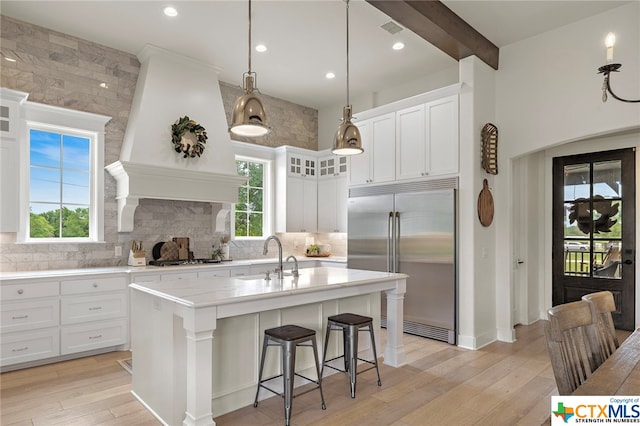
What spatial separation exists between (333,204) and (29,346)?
413 cm

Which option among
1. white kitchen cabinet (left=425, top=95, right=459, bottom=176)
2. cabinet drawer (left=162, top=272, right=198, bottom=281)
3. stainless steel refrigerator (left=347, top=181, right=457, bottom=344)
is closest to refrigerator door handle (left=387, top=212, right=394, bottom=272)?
stainless steel refrigerator (left=347, top=181, right=457, bottom=344)

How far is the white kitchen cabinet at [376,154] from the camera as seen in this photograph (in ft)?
16.7

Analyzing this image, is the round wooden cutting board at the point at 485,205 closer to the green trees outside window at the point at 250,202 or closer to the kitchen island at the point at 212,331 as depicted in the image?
the kitchen island at the point at 212,331

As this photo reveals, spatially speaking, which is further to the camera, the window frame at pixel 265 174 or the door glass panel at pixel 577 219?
the window frame at pixel 265 174

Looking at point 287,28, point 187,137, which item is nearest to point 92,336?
point 187,137

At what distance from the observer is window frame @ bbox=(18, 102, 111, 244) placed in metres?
4.04

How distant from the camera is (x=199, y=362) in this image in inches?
93.1

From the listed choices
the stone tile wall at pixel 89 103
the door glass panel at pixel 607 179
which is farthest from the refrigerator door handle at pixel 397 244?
the door glass panel at pixel 607 179

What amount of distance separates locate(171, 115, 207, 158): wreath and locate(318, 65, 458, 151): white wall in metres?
1.66

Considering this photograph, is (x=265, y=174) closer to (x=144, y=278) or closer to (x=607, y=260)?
(x=144, y=278)

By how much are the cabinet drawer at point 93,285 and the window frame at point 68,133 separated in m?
0.67

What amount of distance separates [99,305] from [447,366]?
138 inches

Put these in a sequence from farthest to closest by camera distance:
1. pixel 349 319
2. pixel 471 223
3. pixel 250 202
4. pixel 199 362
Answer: pixel 250 202
pixel 471 223
pixel 349 319
pixel 199 362

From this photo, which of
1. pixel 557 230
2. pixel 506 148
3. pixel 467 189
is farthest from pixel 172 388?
pixel 557 230
